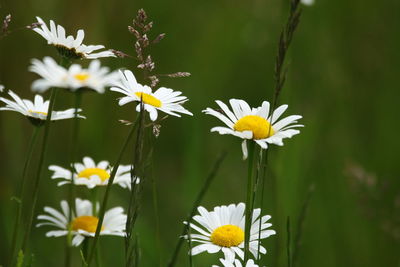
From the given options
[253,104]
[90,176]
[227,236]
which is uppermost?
[253,104]

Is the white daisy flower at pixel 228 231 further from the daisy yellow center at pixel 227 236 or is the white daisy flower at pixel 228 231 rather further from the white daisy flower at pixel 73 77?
the white daisy flower at pixel 73 77

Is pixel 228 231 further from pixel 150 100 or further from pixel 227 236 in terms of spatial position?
pixel 150 100

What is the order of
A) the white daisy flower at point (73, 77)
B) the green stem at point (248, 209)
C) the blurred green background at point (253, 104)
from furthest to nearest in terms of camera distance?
the blurred green background at point (253, 104)
the green stem at point (248, 209)
the white daisy flower at point (73, 77)

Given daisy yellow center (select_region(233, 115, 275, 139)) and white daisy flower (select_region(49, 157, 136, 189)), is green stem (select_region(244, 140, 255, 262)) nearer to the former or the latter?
daisy yellow center (select_region(233, 115, 275, 139))

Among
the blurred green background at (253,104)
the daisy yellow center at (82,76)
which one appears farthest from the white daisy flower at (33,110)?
the blurred green background at (253,104)

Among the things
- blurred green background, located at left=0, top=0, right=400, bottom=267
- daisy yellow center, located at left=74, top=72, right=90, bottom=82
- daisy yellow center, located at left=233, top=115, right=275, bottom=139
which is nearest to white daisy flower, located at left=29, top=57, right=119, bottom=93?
daisy yellow center, located at left=74, top=72, right=90, bottom=82

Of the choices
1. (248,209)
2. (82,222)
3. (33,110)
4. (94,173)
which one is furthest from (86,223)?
(248,209)

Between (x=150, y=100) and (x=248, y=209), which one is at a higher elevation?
(x=150, y=100)
